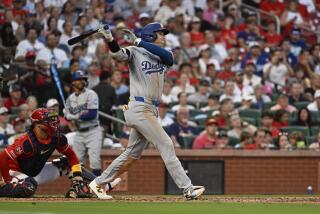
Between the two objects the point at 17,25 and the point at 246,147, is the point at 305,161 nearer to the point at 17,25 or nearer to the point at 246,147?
the point at 246,147

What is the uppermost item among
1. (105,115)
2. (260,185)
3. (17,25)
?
(17,25)

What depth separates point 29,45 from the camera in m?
19.2

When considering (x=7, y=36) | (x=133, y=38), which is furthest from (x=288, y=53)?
(x=133, y=38)

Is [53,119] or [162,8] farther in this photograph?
[162,8]

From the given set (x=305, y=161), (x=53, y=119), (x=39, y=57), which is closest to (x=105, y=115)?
(x=39, y=57)

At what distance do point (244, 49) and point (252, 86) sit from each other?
170 cm

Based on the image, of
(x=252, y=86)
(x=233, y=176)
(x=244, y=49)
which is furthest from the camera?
(x=244, y=49)

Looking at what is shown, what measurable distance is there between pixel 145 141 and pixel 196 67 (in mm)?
7980

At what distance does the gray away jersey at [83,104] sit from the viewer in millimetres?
15422

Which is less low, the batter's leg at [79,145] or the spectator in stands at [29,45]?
the spectator in stands at [29,45]

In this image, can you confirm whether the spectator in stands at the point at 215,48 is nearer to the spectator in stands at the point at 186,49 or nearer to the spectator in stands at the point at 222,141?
the spectator in stands at the point at 186,49

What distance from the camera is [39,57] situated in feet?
62.5

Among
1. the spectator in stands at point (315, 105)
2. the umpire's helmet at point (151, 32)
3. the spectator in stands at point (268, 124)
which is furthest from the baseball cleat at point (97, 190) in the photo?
the spectator in stands at point (315, 105)

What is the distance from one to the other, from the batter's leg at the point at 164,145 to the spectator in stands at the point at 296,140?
6031 millimetres
